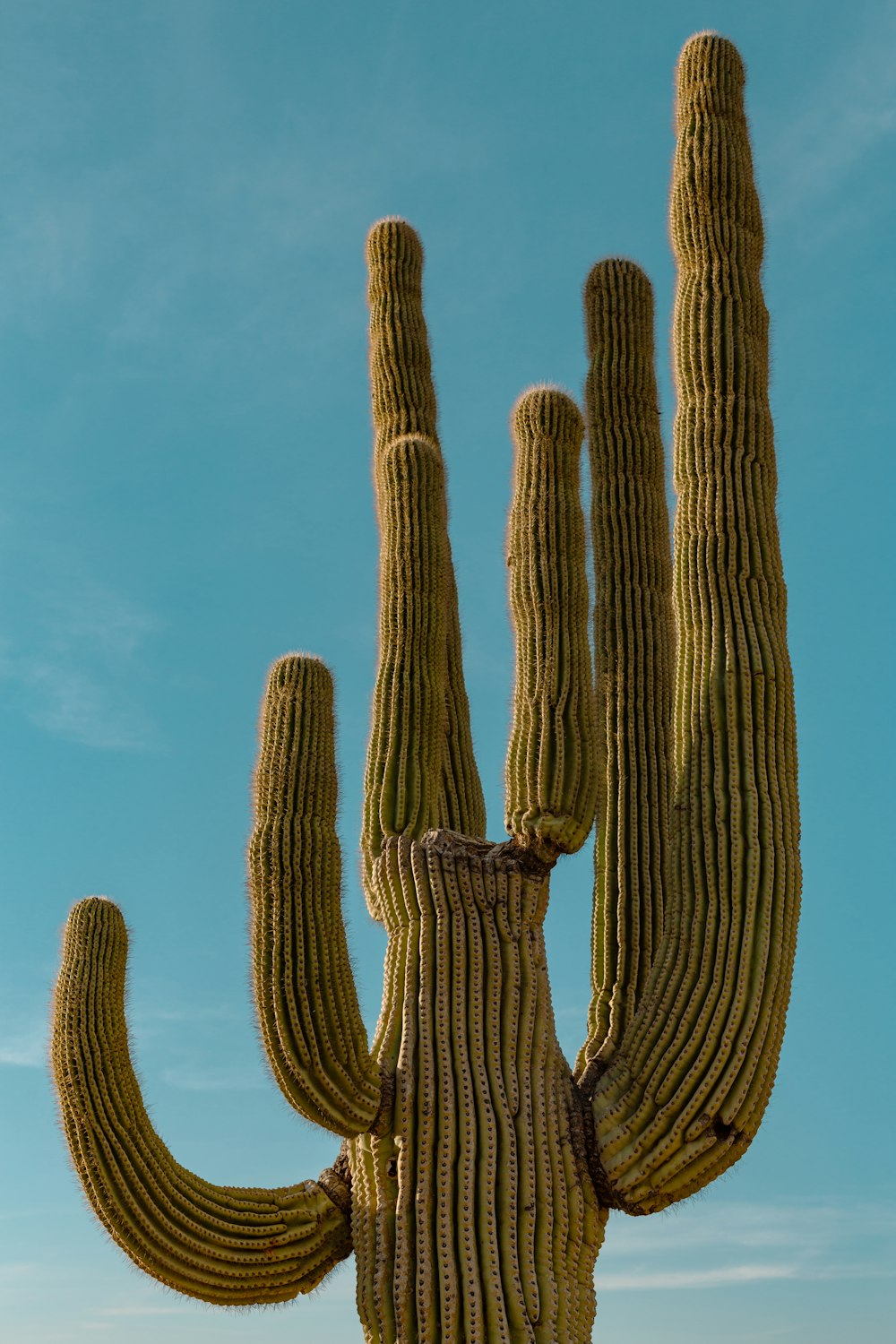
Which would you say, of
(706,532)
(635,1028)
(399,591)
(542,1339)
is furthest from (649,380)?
(542,1339)

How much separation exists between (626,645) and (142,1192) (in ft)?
14.1

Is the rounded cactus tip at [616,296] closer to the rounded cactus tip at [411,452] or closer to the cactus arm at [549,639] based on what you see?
the cactus arm at [549,639]

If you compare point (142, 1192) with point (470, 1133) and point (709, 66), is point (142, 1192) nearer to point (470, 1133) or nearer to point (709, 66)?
point (470, 1133)

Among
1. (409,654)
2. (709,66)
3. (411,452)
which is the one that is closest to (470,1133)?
(409,654)

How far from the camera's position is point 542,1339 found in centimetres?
820

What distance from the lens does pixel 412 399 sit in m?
11.7

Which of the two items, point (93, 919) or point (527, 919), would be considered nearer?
point (93, 919)

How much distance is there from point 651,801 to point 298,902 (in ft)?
8.27

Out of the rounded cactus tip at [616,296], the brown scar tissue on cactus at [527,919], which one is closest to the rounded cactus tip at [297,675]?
the brown scar tissue on cactus at [527,919]

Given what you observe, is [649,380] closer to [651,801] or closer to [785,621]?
[785,621]

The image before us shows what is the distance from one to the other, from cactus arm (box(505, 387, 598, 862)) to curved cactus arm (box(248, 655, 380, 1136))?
122 centimetres

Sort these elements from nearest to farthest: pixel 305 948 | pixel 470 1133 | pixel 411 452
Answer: pixel 305 948, pixel 470 1133, pixel 411 452

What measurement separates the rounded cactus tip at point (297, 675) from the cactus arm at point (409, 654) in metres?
0.57

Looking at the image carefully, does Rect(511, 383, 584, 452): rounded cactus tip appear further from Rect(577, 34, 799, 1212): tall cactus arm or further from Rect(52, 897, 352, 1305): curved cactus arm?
Rect(52, 897, 352, 1305): curved cactus arm
